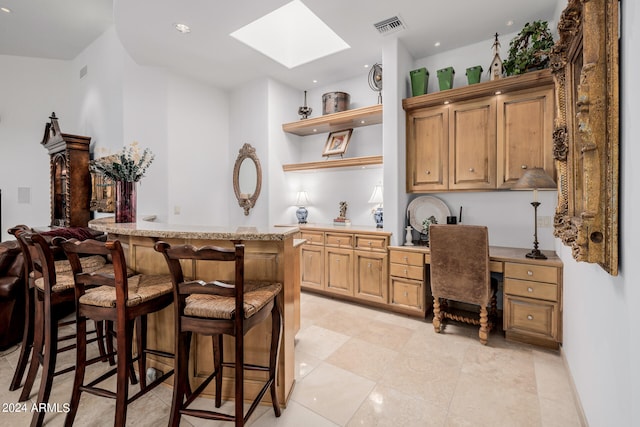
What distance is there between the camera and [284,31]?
3602 mm

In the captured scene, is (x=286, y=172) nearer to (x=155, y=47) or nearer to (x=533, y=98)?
(x=155, y=47)

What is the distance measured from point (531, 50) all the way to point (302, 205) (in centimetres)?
336

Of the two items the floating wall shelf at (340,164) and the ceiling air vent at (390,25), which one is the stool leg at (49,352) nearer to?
the floating wall shelf at (340,164)

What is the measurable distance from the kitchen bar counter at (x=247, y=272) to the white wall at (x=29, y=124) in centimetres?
496

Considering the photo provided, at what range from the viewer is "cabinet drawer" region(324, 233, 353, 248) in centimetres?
350

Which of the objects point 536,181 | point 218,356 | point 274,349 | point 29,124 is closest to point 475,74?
point 536,181

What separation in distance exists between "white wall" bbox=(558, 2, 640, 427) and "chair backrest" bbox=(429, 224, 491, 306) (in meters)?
0.88

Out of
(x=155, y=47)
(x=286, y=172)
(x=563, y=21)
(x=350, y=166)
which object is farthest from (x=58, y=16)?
(x=563, y=21)

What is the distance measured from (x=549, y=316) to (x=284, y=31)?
4255 millimetres

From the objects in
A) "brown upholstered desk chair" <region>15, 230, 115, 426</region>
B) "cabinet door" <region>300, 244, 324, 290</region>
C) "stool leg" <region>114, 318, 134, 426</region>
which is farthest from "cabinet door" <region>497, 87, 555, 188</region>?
"brown upholstered desk chair" <region>15, 230, 115, 426</region>

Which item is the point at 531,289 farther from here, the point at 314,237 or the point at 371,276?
the point at 314,237

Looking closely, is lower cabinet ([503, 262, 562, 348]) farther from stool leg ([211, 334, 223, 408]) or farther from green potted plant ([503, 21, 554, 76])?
stool leg ([211, 334, 223, 408])

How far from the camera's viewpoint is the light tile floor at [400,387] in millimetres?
Answer: 1684

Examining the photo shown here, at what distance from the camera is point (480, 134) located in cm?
296
